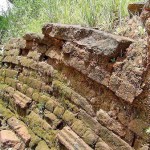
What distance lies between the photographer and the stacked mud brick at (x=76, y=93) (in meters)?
2.36

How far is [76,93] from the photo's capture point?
304 centimetres

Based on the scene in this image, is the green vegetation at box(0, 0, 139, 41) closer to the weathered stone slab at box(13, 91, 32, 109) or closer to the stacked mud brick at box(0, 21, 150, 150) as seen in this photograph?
the stacked mud brick at box(0, 21, 150, 150)

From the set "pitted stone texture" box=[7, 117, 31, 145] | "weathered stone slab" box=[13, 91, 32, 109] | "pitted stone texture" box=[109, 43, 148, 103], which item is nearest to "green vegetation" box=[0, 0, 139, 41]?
"pitted stone texture" box=[109, 43, 148, 103]

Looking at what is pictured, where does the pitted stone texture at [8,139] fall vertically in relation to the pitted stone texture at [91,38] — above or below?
below

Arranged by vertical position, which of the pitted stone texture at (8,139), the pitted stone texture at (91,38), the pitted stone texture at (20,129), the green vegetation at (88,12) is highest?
the green vegetation at (88,12)

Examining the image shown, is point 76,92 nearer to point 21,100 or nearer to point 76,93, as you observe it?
point 76,93

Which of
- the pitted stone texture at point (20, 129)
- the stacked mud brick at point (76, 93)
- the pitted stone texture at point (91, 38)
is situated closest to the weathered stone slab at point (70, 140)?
the stacked mud brick at point (76, 93)

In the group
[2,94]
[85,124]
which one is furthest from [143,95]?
[2,94]

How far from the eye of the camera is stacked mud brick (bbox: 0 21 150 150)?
7.73 feet

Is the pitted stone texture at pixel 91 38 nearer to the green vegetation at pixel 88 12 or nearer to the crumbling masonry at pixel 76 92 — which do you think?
the crumbling masonry at pixel 76 92

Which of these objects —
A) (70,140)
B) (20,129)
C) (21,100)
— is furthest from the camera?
(21,100)

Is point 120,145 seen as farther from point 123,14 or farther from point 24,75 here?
point 24,75

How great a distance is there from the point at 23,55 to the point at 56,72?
3.27 feet

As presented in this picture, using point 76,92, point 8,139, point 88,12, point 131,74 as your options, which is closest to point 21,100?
point 8,139
